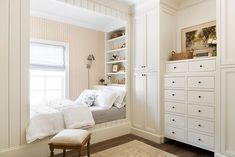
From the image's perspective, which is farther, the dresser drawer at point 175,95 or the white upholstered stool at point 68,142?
the dresser drawer at point 175,95

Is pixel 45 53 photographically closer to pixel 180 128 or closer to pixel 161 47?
pixel 161 47

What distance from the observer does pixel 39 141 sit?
2.34 m

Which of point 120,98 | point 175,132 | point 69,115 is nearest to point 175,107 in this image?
point 175,132

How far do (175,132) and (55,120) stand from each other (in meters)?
1.94

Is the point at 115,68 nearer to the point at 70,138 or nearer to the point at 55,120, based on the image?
the point at 55,120

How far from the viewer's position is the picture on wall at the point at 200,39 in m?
2.78

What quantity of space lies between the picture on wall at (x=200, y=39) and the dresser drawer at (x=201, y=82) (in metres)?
0.54

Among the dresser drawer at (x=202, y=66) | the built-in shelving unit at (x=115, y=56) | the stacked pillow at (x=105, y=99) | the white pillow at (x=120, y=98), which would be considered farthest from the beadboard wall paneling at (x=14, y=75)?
the dresser drawer at (x=202, y=66)

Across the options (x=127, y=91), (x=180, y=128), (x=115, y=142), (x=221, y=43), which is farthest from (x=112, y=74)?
(x=221, y=43)

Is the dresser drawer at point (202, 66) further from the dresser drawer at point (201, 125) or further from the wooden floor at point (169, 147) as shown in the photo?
the wooden floor at point (169, 147)

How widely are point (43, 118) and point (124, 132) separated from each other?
5.44 ft

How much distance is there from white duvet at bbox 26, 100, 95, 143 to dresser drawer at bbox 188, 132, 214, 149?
1.58m

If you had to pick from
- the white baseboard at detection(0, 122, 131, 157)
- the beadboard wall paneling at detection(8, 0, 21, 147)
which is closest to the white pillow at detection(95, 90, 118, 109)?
the white baseboard at detection(0, 122, 131, 157)

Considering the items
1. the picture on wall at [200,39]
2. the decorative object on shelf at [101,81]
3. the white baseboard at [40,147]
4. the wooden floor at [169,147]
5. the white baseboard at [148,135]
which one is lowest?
the wooden floor at [169,147]
